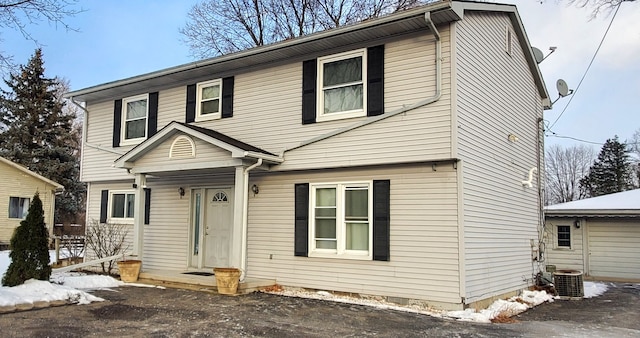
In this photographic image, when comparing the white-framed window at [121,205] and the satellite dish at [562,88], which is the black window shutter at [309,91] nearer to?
the white-framed window at [121,205]

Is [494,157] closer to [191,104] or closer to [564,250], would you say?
[191,104]

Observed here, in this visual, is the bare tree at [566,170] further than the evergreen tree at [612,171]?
Yes

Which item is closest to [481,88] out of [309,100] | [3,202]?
[309,100]

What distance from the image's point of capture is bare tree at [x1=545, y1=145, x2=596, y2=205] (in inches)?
2136

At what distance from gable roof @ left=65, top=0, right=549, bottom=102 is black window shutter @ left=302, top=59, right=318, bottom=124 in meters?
0.26

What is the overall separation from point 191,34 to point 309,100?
55.4ft

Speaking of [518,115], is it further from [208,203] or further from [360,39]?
[208,203]

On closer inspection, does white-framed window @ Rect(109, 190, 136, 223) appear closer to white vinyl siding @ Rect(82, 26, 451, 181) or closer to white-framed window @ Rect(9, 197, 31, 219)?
white vinyl siding @ Rect(82, 26, 451, 181)

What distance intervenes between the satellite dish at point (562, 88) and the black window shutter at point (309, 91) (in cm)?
726

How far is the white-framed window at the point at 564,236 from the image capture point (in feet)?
55.6

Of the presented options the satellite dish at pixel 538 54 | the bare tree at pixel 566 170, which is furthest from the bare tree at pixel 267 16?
the bare tree at pixel 566 170

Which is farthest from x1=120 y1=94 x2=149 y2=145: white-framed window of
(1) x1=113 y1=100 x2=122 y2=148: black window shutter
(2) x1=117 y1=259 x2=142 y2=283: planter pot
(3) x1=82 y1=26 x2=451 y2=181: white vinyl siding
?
(2) x1=117 y1=259 x2=142 y2=283: planter pot

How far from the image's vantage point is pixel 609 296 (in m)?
12.1

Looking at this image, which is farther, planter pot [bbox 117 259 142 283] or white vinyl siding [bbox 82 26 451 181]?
planter pot [bbox 117 259 142 283]
